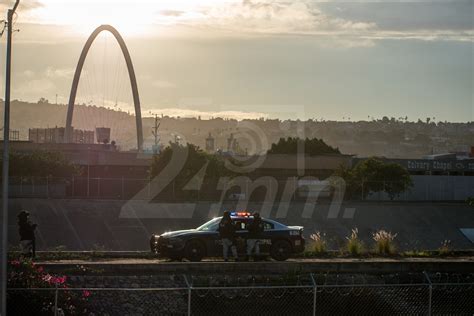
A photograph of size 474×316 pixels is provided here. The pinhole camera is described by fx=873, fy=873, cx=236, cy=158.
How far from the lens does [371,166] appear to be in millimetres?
67750

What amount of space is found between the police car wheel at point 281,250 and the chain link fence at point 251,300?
3024mm

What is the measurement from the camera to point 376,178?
6662 centimetres

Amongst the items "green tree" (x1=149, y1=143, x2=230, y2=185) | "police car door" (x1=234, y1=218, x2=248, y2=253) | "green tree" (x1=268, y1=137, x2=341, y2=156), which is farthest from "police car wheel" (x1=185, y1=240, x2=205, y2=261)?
"green tree" (x1=268, y1=137, x2=341, y2=156)

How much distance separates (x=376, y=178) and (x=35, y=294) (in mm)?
49661

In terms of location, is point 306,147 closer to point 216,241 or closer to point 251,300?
point 216,241

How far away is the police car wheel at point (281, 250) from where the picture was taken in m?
27.5

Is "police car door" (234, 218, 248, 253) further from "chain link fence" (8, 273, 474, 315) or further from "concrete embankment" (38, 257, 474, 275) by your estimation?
"chain link fence" (8, 273, 474, 315)

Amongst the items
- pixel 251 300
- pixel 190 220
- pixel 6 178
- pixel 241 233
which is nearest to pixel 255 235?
pixel 241 233

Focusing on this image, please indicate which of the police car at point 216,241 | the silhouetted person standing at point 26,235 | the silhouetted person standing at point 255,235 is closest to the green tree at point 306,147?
the police car at point 216,241

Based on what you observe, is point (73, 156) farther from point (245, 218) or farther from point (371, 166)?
point (245, 218)

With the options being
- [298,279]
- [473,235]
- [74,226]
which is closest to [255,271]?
[298,279]

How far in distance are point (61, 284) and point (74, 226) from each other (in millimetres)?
25413

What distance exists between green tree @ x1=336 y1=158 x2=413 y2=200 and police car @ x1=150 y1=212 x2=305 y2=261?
36.5 meters

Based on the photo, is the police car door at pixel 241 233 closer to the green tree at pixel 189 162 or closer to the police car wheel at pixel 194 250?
the police car wheel at pixel 194 250
